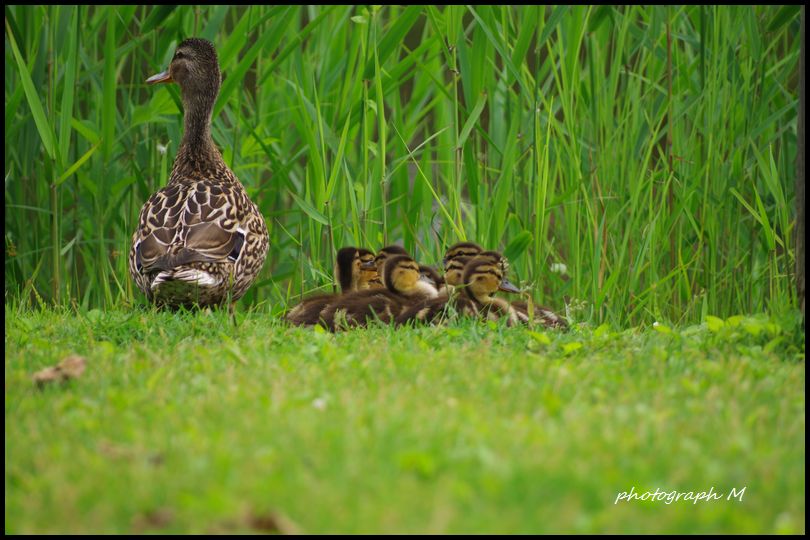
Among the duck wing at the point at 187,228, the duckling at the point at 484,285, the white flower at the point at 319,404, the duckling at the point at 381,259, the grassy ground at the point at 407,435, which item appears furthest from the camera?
the duckling at the point at 381,259

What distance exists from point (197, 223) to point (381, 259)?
3.65 ft

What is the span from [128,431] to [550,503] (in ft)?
4.23

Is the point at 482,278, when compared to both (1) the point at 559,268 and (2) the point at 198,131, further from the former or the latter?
(2) the point at 198,131

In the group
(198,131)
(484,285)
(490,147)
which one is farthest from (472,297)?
(198,131)

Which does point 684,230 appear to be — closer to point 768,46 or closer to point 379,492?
point 768,46

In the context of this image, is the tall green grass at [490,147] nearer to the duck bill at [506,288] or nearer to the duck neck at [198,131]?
the duck neck at [198,131]

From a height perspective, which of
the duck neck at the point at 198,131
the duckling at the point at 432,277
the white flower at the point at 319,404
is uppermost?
the duck neck at the point at 198,131

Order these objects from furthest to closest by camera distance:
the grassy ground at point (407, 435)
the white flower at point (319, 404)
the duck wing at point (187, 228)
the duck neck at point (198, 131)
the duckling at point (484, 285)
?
the duck neck at point (198, 131) → the duck wing at point (187, 228) → the duckling at point (484, 285) → the white flower at point (319, 404) → the grassy ground at point (407, 435)

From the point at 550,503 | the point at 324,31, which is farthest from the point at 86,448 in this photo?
the point at 324,31

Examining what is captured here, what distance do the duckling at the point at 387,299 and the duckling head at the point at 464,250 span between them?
0.22 metres

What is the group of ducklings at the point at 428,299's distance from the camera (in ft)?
18.4

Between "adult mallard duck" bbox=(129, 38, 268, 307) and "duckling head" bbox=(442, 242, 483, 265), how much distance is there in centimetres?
123

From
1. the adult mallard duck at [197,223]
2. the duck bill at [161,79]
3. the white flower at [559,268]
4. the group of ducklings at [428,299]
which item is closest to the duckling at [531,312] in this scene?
the group of ducklings at [428,299]

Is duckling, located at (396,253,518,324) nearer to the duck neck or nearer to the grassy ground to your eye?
the grassy ground
